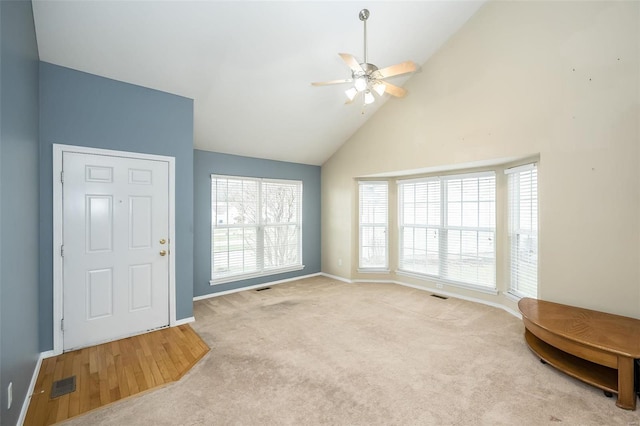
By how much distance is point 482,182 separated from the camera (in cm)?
427

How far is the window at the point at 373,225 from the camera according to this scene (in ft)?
18.0

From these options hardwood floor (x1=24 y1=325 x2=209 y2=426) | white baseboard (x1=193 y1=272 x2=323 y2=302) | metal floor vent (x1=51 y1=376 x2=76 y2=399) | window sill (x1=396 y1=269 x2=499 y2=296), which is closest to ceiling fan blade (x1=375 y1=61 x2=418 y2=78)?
hardwood floor (x1=24 y1=325 x2=209 y2=426)

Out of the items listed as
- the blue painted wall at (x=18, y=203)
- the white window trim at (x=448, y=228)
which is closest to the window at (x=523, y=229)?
the white window trim at (x=448, y=228)

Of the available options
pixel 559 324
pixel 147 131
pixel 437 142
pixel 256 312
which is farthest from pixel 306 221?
pixel 559 324

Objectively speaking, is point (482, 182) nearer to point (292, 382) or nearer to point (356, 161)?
point (356, 161)

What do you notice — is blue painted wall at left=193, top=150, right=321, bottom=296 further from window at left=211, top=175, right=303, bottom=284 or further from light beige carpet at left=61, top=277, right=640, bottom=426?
light beige carpet at left=61, top=277, right=640, bottom=426

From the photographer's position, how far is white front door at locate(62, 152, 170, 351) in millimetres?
2879

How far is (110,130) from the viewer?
3.06 metres

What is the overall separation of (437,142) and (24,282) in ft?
15.5

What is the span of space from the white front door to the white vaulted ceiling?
1.01 meters

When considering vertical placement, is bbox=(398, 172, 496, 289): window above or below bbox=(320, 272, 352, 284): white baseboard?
above

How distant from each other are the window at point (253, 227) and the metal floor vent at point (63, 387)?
228 cm

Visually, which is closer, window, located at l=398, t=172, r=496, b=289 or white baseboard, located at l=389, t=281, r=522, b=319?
white baseboard, located at l=389, t=281, r=522, b=319

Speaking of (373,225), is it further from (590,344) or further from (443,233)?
(590,344)
